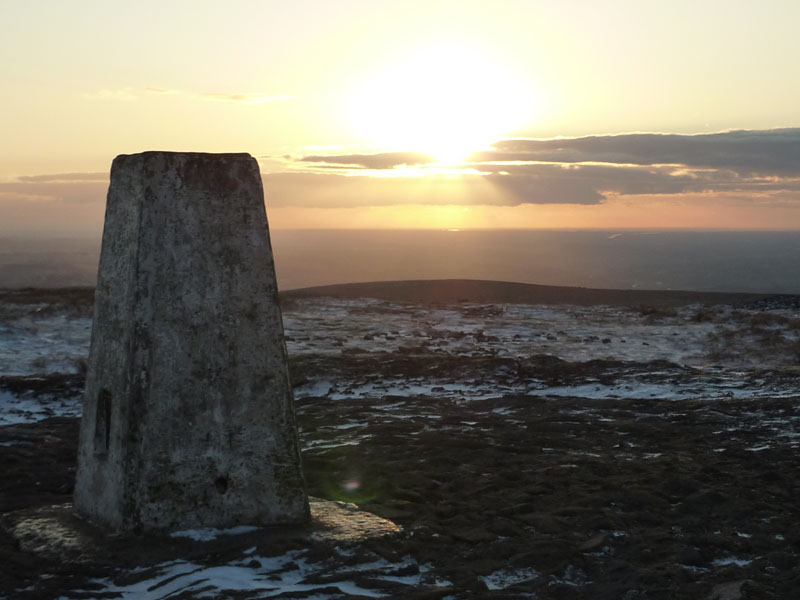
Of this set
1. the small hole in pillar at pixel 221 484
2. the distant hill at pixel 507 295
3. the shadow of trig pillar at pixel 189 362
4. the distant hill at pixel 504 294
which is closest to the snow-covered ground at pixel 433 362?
the small hole in pillar at pixel 221 484

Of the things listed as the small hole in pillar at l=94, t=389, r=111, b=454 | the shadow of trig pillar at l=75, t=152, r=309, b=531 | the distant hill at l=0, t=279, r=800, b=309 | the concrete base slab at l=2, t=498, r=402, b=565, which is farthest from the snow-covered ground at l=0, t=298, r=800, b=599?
the distant hill at l=0, t=279, r=800, b=309

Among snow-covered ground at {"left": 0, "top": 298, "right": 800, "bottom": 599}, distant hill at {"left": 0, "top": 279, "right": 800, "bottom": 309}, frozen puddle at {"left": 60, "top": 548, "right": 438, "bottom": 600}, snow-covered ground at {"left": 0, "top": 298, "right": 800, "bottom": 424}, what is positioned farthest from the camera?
distant hill at {"left": 0, "top": 279, "right": 800, "bottom": 309}

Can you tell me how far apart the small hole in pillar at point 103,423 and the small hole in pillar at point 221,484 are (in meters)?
0.75

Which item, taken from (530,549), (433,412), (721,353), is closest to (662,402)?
(433,412)

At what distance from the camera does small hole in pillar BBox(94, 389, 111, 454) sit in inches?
226

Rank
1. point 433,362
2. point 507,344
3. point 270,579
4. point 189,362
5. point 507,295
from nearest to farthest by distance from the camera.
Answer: point 270,579 < point 189,362 < point 433,362 < point 507,344 < point 507,295

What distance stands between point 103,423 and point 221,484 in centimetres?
90

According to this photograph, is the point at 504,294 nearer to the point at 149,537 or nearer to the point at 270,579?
the point at 149,537

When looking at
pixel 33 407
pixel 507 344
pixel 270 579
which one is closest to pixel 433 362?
pixel 507 344

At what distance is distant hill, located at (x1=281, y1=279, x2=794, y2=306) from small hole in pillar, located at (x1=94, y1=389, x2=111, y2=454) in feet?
65.0

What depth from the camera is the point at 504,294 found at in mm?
28266

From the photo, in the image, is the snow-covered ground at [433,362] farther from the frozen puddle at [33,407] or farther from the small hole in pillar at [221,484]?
the small hole in pillar at [221,484]

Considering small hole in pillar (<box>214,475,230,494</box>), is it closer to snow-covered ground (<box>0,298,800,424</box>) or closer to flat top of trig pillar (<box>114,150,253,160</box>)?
flat top of trig pillar (<box>114,150,253,160</box>)

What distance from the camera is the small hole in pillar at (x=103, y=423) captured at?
574cm
